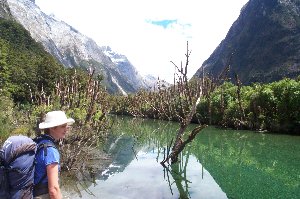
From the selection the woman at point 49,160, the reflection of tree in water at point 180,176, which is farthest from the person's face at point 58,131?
the reflection of tree in water at point 180,176

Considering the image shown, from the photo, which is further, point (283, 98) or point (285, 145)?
point (283, 98)

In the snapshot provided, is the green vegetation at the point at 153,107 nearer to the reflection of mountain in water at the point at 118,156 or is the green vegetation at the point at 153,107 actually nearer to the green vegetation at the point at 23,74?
the green vegetation at the point at 23,74

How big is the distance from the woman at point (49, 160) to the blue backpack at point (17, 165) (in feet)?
0.31

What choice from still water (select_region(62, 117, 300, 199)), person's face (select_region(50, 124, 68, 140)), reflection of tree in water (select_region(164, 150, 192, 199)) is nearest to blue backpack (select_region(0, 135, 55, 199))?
A: person's face (select_region(50, 124, 68, 140))

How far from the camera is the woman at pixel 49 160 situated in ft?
22.7

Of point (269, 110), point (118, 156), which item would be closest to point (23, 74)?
point (269, 110)

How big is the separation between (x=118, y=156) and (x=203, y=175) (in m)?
11.1

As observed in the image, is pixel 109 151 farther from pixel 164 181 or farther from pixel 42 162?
pixel 42 162

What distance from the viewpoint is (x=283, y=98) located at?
54062 mm

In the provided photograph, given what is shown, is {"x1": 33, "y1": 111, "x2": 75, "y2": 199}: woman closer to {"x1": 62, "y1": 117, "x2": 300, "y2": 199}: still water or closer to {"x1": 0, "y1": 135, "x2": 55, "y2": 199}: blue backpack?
{"x1": 0, "y1": 135, "x2": 55, "y2": 199}: blue backpack

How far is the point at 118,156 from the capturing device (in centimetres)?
3438

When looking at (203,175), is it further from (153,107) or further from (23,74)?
(23,74)

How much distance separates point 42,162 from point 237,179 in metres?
17.9

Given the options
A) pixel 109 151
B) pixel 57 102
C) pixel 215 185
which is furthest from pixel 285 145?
pixel 57 102
